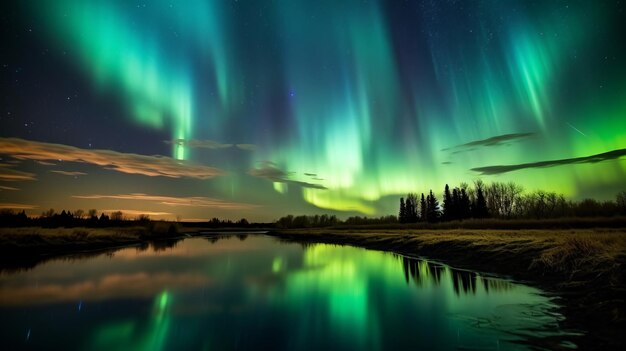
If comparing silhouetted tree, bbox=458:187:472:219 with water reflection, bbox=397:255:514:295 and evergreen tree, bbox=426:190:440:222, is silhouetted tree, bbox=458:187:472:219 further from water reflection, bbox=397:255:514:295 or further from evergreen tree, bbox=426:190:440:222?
water reflection, bbox=397:255:514:295

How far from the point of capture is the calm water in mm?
11242

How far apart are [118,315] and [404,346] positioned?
12.8 meters

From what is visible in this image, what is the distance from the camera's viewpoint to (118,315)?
15.2m

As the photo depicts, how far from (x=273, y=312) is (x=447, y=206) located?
11872 centimetres

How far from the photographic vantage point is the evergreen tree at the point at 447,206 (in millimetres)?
118875

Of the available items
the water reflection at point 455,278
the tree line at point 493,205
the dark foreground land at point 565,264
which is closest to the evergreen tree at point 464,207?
the tree line at point 493,205

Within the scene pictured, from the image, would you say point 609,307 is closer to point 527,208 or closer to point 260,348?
point 260,348

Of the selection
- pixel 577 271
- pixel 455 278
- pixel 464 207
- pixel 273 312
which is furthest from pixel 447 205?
pixel 273 312

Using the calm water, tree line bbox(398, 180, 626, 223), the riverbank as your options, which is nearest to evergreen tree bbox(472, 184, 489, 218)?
tree line bbox(398, 180, 626, 223)

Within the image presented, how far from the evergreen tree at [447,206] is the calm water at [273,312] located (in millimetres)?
100405

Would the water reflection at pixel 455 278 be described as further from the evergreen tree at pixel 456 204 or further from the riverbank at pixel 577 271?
the evergreen tree at pixel 456 204

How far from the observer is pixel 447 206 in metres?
122

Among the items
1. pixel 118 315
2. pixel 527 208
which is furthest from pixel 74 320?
pixel 527 208

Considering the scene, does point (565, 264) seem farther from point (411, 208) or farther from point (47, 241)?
point (411, 208)
